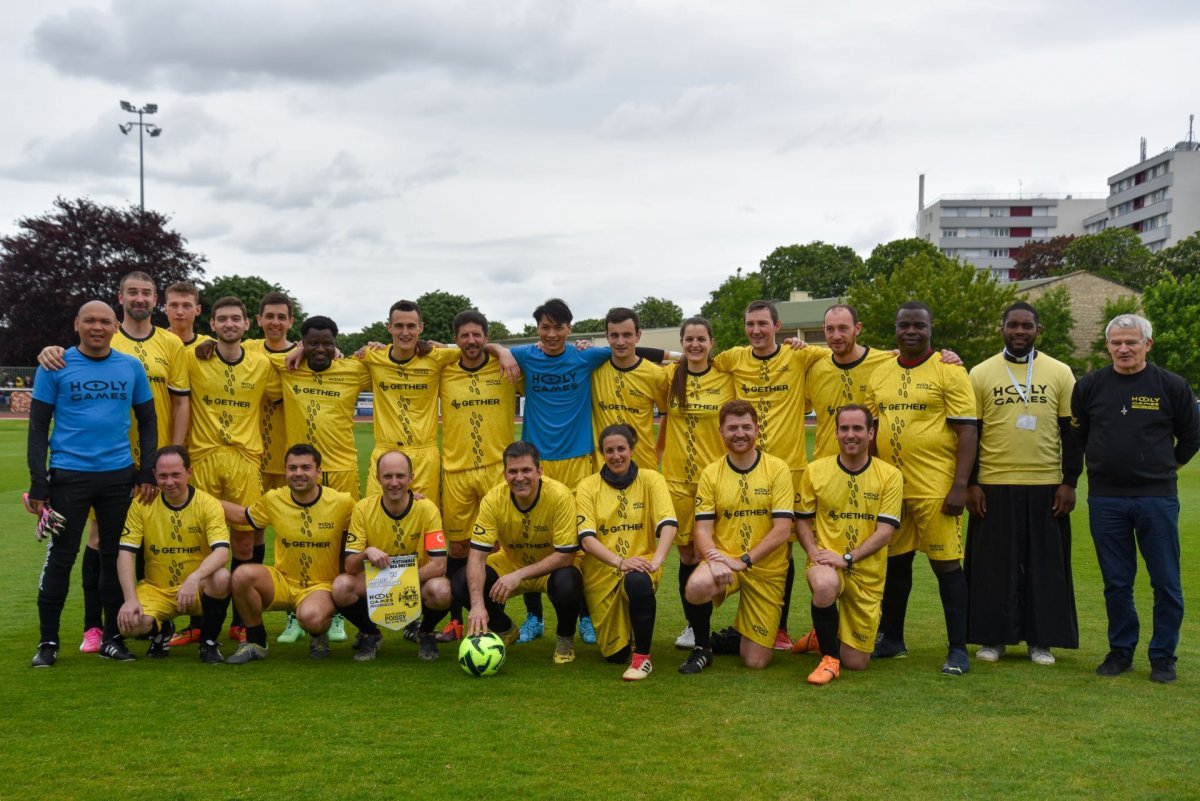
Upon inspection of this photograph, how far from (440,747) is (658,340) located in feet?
203

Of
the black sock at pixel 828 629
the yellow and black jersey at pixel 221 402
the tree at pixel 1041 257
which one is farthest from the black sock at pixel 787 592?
the tree at pixel 1041 257

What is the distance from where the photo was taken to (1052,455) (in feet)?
20.3

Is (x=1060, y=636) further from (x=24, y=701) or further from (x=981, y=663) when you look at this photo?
(x=24, y=701)

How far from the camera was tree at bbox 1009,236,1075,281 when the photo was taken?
75.4 meters

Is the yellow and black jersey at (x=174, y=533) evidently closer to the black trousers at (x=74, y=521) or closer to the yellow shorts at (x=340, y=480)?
the black trousers at (x=74, y=521)

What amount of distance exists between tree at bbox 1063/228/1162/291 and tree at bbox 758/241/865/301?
16.0 meters

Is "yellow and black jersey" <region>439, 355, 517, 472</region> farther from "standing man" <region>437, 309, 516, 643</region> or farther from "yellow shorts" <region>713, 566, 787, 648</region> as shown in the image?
"yellow shorts" <region>713, 566, 787, 648</region>

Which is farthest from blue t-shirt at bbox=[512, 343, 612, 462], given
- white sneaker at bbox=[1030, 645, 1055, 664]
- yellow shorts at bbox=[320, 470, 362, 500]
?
white sneaker at bbox=[1030, 645, 1055, 664]

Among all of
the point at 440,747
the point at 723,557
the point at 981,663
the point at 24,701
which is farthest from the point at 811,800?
the point at 24,701

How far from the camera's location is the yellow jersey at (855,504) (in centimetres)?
597

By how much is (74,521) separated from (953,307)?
34404 mm

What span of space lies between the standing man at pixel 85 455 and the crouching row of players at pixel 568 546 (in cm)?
20

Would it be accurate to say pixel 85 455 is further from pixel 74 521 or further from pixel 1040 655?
pixel 1040 655

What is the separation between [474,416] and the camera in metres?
6.99
